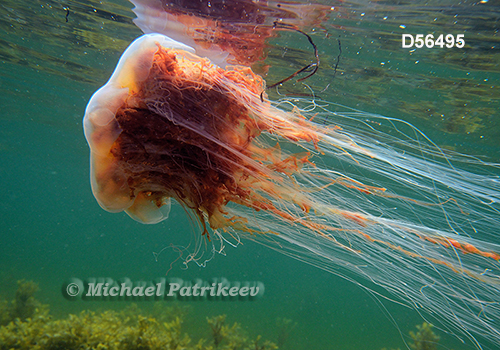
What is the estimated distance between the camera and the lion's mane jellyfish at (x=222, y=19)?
3.89m

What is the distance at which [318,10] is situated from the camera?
14.7ft

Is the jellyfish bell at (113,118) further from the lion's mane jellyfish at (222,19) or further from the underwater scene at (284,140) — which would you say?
the lion's mane jellyfish at (222,19)

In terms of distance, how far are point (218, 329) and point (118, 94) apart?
6.99 metres

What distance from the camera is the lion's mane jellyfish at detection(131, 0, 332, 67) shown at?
153 inches

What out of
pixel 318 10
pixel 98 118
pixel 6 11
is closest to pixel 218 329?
pixel 98 118

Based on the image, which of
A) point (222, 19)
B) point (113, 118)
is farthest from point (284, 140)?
point (222, 19)

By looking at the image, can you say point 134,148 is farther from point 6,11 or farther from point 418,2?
point 6,11

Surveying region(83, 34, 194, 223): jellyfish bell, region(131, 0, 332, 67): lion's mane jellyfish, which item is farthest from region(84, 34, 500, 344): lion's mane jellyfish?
region(131, 0, 332, 67): lion's mane jellyfish

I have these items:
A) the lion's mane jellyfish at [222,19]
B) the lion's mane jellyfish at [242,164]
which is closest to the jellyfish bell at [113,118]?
the lion's mane jellyfish at [242,164]

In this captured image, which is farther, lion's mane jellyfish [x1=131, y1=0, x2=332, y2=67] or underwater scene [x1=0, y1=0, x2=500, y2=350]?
lion's mane jellyfish [x1=131, y1=0, x2=332, y2=67]

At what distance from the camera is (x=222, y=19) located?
4086 mm

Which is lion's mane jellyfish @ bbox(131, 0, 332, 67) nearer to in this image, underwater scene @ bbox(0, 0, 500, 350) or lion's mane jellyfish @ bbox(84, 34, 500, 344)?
underwater scene @ bbox(0, 0, 500, 350)

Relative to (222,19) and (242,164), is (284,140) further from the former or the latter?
(222,19)

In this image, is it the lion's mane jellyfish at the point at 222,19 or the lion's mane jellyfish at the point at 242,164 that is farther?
the lion's mane jellyfish at the point at 222,19
